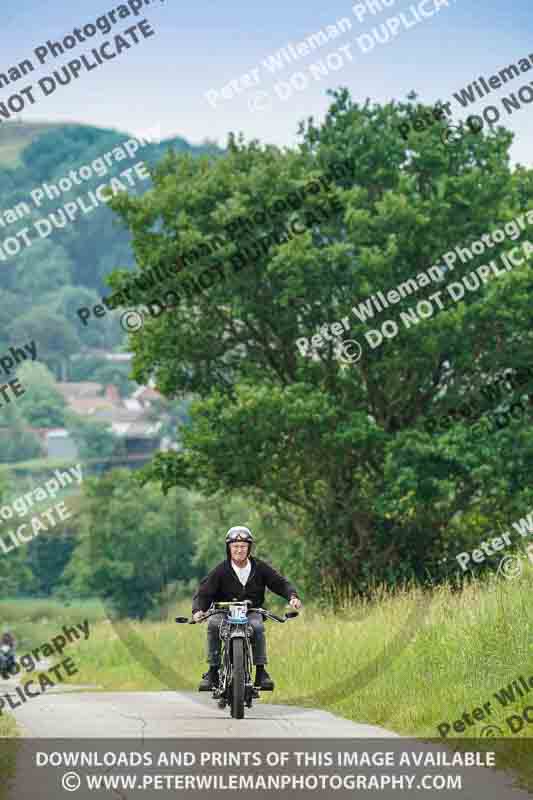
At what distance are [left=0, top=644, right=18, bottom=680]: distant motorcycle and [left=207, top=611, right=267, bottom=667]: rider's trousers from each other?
1067 inches

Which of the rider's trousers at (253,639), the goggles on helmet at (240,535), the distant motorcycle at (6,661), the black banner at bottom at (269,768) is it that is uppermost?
the distant motorcycle at (6,661)

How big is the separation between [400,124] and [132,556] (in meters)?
38.8

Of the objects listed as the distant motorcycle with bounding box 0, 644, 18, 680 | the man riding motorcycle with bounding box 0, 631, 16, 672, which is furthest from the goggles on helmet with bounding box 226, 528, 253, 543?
the man riding motorcycle with bounding box 0, 631, 16, 672

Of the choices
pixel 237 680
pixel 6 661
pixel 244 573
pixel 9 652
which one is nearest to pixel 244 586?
pixel 244 573

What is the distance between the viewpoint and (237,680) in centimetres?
1286

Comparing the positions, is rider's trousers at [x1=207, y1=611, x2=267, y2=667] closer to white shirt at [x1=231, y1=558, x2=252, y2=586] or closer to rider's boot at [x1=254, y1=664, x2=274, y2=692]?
rider's boot at [x1=254, y1=664, x2=274, y2=692]

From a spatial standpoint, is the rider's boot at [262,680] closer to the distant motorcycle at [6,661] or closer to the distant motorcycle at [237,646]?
the distant motorcycle at [237,646]

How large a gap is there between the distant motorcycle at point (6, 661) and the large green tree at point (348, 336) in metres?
7.15

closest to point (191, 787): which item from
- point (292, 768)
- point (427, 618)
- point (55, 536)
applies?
point (292, 768)

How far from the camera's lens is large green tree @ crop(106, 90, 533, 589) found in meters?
32.6

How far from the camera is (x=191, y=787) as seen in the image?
10914 millimetres

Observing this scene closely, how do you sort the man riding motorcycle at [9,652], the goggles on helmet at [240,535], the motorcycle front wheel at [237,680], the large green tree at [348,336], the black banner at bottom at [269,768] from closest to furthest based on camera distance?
the black banner at bottom at [269,768] < the goggles on helmet at [240,535] < the motorcycle front wheel at [237,680] < the large green tree at [348,336] < the man riding motorcycle at [9,652]

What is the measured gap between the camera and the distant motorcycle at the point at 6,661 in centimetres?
3934

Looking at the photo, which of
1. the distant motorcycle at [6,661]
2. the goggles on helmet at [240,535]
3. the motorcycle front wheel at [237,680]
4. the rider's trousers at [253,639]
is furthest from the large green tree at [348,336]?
the goggles on helmet at [240,535]
